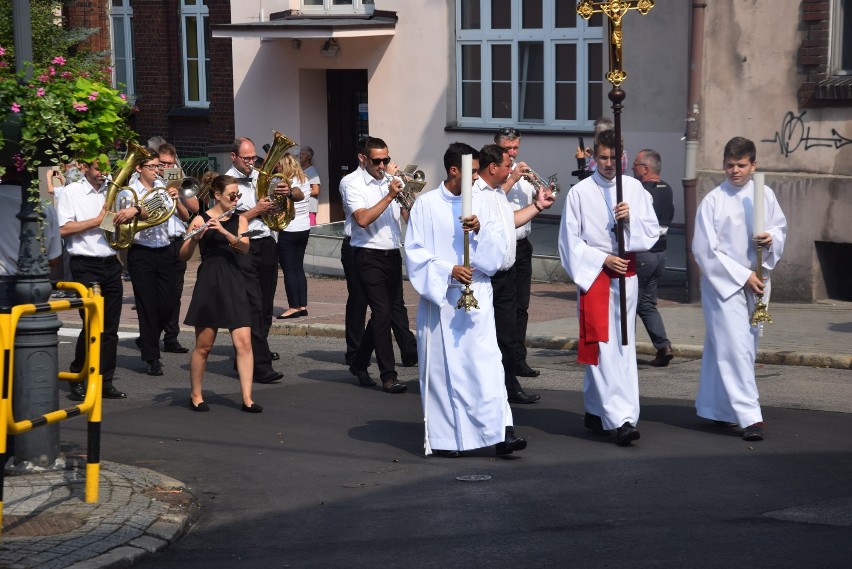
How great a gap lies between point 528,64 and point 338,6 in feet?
12.1

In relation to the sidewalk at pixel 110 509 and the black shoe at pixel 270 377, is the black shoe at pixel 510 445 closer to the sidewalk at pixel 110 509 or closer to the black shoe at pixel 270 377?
the sidewalk at pixel 110 509

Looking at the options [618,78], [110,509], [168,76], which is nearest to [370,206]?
[618,78]

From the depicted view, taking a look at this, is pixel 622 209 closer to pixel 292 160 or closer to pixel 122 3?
pixel 292 160

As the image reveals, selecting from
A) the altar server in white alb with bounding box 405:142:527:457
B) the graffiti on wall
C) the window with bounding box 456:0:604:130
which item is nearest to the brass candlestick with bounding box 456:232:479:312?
the altar server in white alb with bounding box 405:142:527:457

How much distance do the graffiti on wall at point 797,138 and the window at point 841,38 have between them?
59 centimetres

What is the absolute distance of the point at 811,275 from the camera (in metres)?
14.4

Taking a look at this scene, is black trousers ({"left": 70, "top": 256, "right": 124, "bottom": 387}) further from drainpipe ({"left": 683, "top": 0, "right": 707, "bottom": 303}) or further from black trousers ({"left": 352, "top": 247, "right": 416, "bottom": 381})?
drainpipe ({"left": 683, "top": 0, "right": 707, "bottom": 303})

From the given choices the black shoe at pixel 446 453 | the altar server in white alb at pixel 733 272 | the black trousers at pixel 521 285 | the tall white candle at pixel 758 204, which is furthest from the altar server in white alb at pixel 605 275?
the black trousers at pixel 521 285

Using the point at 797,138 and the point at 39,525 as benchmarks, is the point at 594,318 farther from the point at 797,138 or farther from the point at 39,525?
the point at 797,138

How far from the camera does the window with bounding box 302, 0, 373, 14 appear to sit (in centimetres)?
2161

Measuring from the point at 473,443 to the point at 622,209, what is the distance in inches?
69.1

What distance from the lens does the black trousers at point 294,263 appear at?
1463cm

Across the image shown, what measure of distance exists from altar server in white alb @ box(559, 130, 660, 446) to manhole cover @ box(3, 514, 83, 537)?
3.51 meters

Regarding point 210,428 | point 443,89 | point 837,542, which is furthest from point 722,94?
point 837,542
